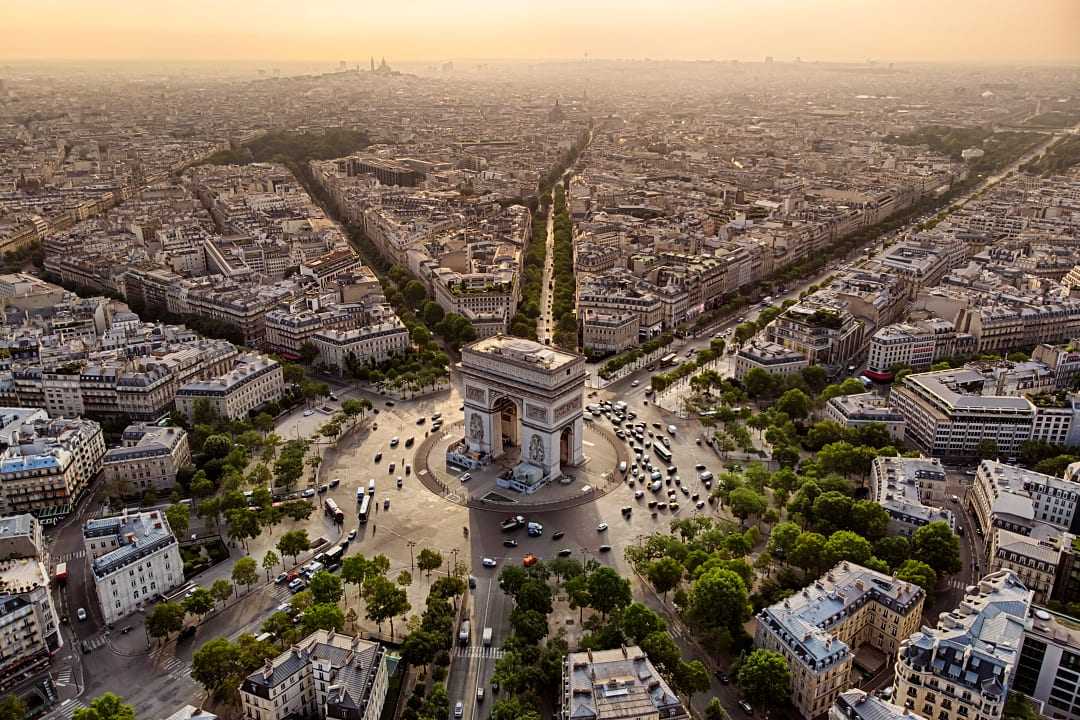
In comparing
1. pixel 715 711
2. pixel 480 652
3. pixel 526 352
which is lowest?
pixel 480 652

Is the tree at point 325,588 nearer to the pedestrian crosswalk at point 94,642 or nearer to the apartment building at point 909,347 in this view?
the pedestrian crosswalk at point 94,642

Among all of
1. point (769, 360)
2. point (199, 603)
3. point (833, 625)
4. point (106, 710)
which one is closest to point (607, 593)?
point (833, 625)

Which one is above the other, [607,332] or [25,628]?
[25,628]

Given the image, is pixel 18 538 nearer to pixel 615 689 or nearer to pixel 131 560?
pixel 131 560

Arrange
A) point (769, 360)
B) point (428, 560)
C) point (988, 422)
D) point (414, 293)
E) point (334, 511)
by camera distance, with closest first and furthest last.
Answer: point (428, 560)
point (334, 511)
point (988, 422)
point (769, 360)
point (414, 293)

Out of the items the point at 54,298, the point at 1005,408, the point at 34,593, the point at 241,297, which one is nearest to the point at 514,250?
the point at 241,297

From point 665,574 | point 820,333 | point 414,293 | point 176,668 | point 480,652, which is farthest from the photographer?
point 414,293

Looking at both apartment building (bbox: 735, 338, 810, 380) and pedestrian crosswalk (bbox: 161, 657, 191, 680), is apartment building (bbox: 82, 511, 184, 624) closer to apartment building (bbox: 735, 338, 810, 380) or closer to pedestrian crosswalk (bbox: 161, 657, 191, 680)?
pedestrian crosswalk (bbox: 161, 657, 191, 680)

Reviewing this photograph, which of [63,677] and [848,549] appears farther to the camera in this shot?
[848,549]
